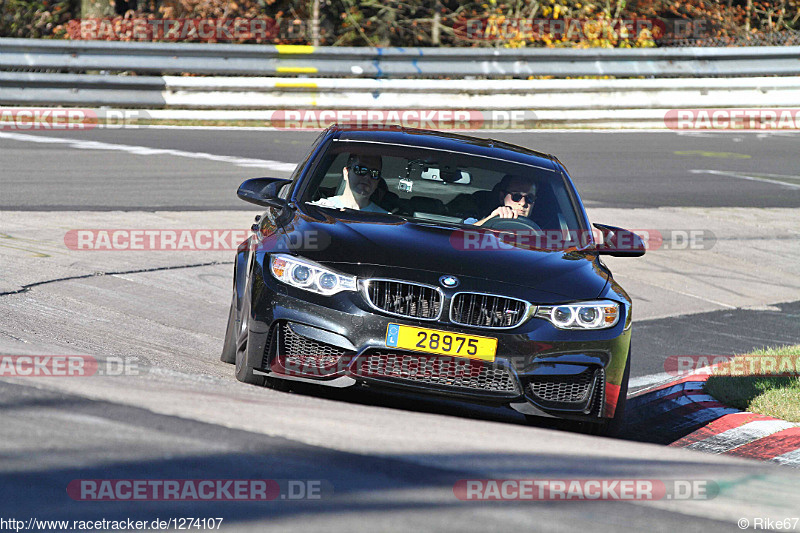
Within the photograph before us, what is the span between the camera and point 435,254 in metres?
5.37

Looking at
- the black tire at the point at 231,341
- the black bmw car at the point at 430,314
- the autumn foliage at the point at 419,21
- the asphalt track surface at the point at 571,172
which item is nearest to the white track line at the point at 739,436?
the black bmw car at the point at 430,314

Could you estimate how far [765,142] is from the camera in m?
20.4

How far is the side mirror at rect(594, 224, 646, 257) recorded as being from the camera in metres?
6.24

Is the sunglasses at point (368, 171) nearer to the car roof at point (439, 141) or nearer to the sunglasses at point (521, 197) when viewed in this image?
the car roof at point (439, 141)

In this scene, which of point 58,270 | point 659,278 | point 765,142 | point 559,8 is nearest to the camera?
point 58,270

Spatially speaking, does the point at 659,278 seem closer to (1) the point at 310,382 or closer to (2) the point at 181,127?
(1) the point at 310,382

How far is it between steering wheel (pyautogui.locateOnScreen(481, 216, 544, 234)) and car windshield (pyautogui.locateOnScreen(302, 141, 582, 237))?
41 mm

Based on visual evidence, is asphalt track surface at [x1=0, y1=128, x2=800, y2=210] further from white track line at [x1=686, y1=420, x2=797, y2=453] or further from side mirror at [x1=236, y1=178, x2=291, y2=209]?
white track line at [x1=686, y1=420, x2=797, y2=453]

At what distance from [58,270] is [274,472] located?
5099 mm

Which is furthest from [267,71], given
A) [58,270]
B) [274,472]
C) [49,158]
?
[274,472]

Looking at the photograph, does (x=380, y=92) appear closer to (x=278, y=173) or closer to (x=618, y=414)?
(x=278, y=173)

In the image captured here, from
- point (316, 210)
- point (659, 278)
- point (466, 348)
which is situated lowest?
point (659, 278)

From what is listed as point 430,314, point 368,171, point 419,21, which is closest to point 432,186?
point 368,171

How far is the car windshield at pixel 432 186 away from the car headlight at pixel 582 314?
1.12 metres
